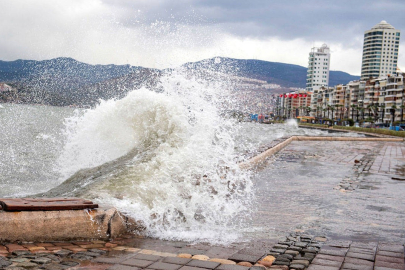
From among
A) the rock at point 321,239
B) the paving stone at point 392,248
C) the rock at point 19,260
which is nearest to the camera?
the rock at point 19,260

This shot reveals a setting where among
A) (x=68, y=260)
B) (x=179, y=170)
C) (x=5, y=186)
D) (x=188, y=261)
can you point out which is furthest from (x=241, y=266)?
(x=5, y=186)

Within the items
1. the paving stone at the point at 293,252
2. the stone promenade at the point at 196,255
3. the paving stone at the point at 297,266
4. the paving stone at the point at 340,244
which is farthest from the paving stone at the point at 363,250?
the paving stone at the point at 297,266

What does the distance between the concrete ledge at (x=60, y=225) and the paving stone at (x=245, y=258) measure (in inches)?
53.2

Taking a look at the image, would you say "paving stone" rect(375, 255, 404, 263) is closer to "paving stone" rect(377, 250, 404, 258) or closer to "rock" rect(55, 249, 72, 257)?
"paving stone" rect(377, 250, 404, 258)

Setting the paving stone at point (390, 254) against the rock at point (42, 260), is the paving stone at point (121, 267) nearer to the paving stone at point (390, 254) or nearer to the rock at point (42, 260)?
the rock at point (42, 260)

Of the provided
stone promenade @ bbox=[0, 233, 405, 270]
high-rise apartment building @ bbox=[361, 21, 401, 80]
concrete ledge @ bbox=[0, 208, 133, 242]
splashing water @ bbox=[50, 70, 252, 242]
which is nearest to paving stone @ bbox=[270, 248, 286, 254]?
stone promenade @ bbox=[0, 233, 405, 270]

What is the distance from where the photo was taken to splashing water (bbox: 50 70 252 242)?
532cm

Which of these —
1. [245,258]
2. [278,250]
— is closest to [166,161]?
[278,250]

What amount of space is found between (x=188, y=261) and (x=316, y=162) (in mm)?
9820

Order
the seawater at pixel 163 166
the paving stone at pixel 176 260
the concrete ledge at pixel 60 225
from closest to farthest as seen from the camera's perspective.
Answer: the paving stone at pixel 176 260 → the concrete ledge at pixel 60 225 → the seawater at pixel 163 166

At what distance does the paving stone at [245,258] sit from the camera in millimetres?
3805

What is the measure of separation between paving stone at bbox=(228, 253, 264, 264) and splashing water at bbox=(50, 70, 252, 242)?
60 cm

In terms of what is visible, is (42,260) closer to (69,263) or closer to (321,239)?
(69,263)

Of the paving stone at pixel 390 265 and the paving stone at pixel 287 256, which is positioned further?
the paving stone at pixel 287 256
